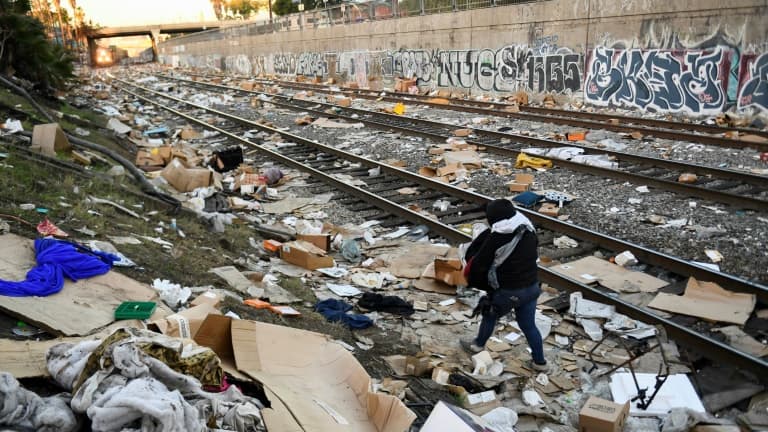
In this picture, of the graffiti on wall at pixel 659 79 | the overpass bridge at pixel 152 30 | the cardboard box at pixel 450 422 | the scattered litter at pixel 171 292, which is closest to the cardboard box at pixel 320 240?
the scattered litter at pixel 171 292

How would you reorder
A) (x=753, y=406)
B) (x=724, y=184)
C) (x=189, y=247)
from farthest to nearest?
(x=724, y=184), (x=189, y=247), (x=753, y=406)

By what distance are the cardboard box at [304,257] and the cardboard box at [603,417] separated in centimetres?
407

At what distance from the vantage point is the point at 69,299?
5121 mm

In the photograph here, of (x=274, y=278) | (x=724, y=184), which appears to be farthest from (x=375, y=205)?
(x=724, y=184)

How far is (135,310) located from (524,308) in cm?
322

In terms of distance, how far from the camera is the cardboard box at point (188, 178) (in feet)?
37.6

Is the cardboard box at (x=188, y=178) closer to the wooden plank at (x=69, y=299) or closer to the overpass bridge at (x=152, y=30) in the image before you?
the wooden plank at (x=69, y=299)

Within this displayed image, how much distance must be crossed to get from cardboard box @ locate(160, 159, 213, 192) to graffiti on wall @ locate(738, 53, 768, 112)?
42.2 ft

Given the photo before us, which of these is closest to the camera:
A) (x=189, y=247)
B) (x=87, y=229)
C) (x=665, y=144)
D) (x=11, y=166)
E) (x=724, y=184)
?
(x=87, y=229)

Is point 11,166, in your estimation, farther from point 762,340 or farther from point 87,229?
point 762,340

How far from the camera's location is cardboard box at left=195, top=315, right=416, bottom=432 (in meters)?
3.98

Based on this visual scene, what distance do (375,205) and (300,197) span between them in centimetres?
160

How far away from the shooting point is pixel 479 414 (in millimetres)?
4969

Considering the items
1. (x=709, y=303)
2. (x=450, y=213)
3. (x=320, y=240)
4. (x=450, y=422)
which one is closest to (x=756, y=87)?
(x=450, y=213)
